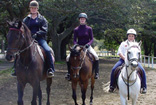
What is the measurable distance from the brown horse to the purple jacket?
0.40 meters

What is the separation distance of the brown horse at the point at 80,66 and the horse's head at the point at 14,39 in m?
2.09

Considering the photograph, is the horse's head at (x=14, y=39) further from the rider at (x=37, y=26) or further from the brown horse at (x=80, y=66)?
the brown horse at (x=80, y=66)

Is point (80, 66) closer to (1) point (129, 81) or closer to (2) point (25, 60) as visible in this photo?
(1) point (129, 81)

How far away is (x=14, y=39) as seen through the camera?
17.3 feet

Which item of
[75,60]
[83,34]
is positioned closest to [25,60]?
[75,60]

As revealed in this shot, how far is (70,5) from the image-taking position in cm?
1483

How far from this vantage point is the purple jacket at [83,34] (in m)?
8.05

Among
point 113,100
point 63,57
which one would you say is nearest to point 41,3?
point 113,100

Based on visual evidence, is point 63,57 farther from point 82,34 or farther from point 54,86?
point 82,34

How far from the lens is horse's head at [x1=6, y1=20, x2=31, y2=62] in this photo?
5.16 m

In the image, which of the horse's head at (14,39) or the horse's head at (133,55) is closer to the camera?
the horse's head at (14,39)

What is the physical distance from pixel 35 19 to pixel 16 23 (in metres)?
1.37

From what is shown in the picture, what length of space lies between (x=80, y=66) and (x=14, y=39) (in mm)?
2722

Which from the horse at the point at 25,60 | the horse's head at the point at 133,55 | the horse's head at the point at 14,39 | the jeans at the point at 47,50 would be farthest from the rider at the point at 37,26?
the horse's head at the point at 133,55
